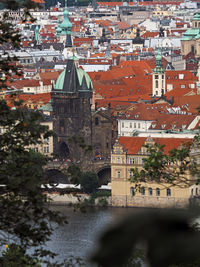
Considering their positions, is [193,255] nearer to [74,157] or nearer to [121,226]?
[121,226]

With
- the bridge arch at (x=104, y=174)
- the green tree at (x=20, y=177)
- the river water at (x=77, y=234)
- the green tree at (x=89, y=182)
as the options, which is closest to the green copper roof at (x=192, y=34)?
the bridge arch at (x=104, y=174)

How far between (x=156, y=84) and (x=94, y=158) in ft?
60.7

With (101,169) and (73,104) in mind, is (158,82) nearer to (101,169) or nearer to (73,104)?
(73,104)

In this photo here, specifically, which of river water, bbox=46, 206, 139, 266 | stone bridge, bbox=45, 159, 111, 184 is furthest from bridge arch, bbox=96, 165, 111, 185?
river water, bbox=46, 206, 139, 266

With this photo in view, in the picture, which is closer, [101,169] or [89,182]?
[89,182]

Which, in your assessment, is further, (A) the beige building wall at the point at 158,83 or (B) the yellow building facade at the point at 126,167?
(A) the beige building wall at the point at 158,83

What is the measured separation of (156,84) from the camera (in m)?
65.6

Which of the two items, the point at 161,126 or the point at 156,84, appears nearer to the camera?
the point at 161,126

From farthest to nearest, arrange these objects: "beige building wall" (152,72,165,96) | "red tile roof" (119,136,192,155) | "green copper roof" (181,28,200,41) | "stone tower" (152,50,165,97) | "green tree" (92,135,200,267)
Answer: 1. "green copper roof" (181,28,200,41)
2. "beige building wall" (152,72,165,96)
3. "stone tower" (152,50,165,97)
4. "red tile roof" (119,136,192,155)
5. "green tree" (92,135,200,267)

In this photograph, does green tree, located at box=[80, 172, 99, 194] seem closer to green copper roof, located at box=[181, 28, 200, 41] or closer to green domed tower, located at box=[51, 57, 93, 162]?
green domed tower, located at box=[51, 57, 93, 162]

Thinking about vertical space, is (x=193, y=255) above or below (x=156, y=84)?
above

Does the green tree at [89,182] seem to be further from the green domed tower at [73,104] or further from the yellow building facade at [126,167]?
the green domed tower at [73,104]

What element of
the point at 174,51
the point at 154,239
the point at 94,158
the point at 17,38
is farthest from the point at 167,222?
the point at 174,51

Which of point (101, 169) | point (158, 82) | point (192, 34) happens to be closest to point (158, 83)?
point (158, 82)
